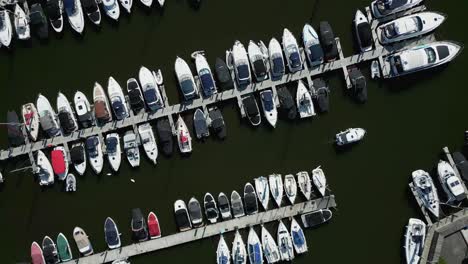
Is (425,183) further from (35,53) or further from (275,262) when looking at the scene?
(35,53)

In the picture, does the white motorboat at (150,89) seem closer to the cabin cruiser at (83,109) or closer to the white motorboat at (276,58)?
the cabin cruiser at (83,109)

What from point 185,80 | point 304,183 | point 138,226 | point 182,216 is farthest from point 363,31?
point 138,226

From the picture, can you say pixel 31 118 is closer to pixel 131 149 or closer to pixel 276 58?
pixel 131 149

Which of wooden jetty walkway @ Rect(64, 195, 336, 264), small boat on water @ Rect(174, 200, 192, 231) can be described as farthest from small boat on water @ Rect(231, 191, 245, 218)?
small boat on water @ Rect(174, 200, 192, 231)

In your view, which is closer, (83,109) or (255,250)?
(255,250)

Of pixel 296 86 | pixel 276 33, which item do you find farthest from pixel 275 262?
pixel 276 33

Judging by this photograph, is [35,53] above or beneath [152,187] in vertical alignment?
above

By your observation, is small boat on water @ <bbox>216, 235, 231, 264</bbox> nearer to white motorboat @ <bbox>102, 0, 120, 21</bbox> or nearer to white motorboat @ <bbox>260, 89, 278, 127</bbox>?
white motorboat @ <bbox>260, 89, 278, 127</bbox>
